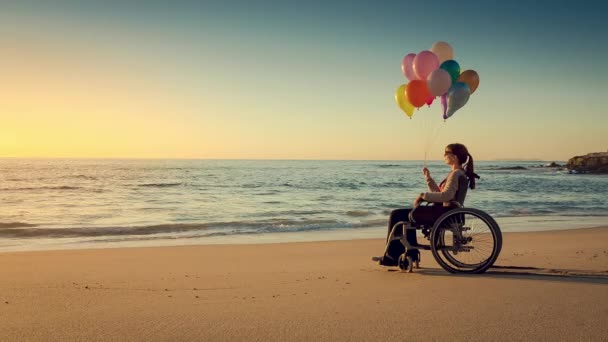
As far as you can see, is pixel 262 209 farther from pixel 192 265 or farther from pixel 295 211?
pixel 192 265

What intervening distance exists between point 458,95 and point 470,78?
60cm

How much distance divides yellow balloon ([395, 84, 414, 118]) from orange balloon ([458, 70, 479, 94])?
33.1 inches

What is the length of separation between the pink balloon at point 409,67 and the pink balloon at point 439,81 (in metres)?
0.67

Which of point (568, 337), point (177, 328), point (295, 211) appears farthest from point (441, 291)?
point (295, 211)

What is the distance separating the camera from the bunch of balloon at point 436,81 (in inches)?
281

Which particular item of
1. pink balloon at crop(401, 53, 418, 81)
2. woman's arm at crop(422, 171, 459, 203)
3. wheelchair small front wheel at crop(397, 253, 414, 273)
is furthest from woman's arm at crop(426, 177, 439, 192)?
pink balloon at crop(401, 53, 418, 81)

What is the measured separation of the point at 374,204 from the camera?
20.4 metres

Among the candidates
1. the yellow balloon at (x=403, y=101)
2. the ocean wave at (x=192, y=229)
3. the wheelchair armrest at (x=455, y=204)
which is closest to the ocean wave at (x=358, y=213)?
the ocean wave at (x=192, y=229)

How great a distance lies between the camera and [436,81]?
7051mm

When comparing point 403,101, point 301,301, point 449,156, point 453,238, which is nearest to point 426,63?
point 403,101

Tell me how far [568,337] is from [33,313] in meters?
3.84

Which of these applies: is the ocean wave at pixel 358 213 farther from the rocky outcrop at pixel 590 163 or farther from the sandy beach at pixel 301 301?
the rocky outcrop at pixel 590 163

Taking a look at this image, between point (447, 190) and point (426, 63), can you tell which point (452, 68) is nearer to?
point (426, 63)

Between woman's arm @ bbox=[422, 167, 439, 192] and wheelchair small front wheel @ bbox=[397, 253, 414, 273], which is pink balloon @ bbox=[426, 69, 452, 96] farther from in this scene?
wheelchair small front wheel @ bbox=[397, 253, 414, 273]
